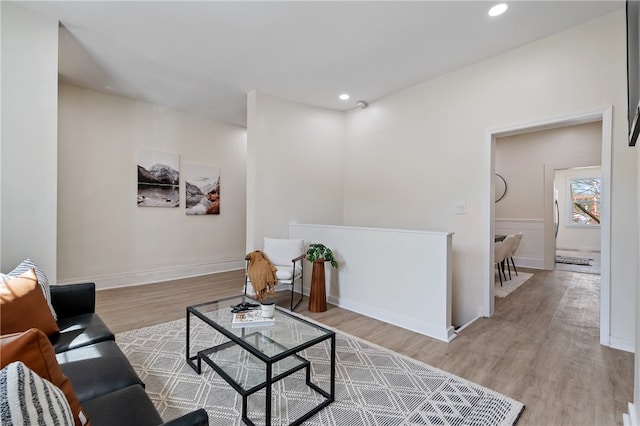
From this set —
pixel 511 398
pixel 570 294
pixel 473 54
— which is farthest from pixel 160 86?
pixel 570 294

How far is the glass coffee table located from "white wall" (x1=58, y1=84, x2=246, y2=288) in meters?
2.91

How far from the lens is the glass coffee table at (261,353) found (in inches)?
65.5

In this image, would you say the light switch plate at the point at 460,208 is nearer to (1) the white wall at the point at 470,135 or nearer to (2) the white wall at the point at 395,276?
(1) the white wall at the point at 470,135

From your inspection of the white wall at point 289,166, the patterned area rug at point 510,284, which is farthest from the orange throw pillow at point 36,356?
the patterned area rug at point 510,284

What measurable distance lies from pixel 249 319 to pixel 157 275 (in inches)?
139

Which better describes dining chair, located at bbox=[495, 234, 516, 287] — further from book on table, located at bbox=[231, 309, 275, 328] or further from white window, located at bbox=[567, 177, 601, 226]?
white window, located at bbox=[567, 177, 601, 226]

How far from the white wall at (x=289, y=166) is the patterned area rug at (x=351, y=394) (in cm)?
212

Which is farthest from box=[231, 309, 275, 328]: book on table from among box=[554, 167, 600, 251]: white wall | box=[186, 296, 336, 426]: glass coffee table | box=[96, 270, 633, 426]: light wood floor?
box=[554, 167, 600, 251]: white wall

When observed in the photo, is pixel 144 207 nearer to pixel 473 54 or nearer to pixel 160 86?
pixel 160 86

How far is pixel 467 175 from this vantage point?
3.45 m

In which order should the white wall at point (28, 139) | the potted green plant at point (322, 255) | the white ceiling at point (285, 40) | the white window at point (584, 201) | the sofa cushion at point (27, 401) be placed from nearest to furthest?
the sofa cushion at point (27, 401) → the white wall at point (28, 139) → the white ceiling at point (285, 40) → the potted green plant at point (322, 255) → the white window at point (584, 201)

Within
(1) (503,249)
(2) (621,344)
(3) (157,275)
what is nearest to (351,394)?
(2) (621,344)

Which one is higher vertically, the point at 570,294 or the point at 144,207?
the point at 144,207

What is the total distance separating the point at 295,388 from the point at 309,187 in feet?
10.4
